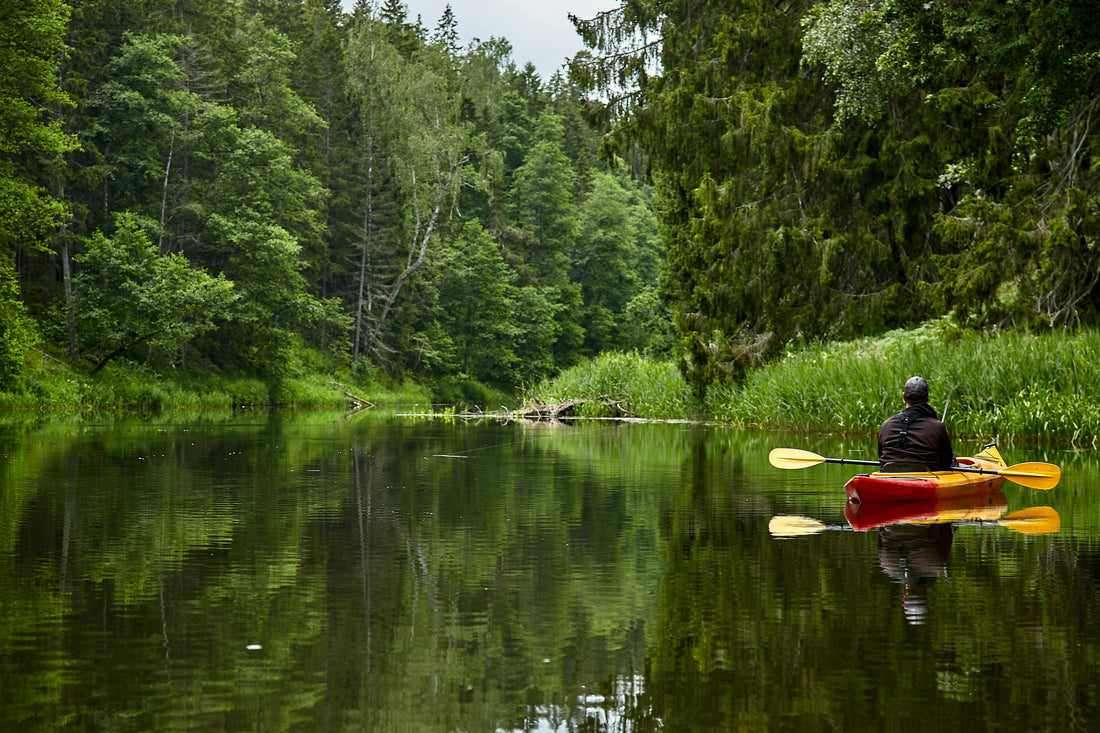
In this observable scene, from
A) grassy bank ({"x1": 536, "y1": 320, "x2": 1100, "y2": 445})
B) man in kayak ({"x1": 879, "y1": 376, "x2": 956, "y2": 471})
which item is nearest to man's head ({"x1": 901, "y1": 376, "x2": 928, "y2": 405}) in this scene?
man in kayak ({"x1": 879, "y1": 376, "x2": 956, "y2": 471})

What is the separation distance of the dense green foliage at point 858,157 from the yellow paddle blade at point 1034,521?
28.3 ft

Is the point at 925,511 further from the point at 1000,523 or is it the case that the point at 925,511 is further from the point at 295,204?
the point at 295,204

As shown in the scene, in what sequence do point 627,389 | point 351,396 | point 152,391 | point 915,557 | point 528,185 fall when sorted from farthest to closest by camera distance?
point 528,185 → point 351,396 → point 152,391 → point 627,389 → point 915,557

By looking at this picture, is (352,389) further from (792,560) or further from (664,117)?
(792,560)

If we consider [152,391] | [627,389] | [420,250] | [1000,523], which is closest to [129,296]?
[152,391]

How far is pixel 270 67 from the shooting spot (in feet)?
A: 197

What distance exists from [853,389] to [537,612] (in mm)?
16923

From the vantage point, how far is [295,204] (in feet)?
193

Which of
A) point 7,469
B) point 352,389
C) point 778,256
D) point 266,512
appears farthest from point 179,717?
point 352,389

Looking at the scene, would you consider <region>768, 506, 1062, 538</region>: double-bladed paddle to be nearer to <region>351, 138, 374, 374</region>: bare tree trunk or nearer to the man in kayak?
the man in kayak

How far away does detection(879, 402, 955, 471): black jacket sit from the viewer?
10016mm

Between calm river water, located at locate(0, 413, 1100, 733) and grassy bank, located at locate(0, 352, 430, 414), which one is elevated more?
grassy bank, located at locate(0, 352, 430, 414)

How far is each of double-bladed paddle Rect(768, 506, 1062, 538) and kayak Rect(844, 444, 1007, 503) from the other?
556 millimetres

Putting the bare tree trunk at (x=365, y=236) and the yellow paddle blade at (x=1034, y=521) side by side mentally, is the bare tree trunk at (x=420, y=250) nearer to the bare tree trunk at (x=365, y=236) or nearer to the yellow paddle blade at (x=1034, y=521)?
the bare tree trunk at (x=365, y=236)
